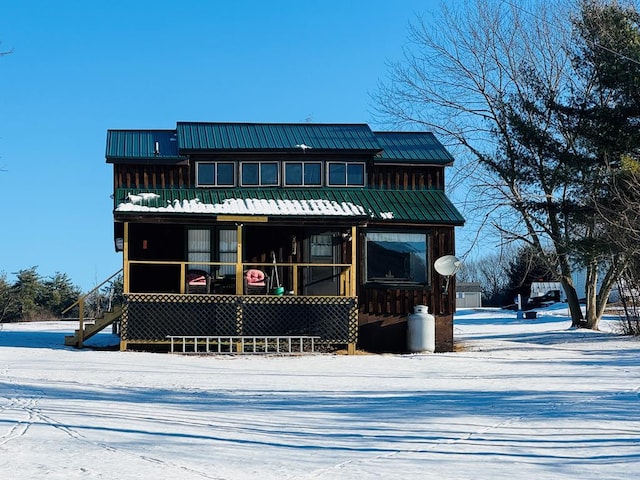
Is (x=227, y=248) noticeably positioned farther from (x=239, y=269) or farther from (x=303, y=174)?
(x=303, y=174)

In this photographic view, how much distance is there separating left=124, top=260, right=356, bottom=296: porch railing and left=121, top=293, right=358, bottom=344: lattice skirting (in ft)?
1.10

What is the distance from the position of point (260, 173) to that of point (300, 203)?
1712 mm

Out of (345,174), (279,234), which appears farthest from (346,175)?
(279,234)

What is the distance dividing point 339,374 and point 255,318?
15.7 ft

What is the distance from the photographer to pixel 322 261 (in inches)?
862

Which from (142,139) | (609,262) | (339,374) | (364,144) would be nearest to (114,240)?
(142,139)

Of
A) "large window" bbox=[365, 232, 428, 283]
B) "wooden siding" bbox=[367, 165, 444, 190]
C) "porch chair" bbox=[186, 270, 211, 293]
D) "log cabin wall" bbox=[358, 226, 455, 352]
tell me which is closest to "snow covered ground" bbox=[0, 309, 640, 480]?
"porch chair" bbox=[186, 270, 211, 293]

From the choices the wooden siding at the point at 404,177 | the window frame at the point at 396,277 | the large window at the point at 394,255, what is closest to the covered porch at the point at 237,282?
the window frame at the point at 396,277

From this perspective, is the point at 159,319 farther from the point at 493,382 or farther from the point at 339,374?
the point at 493,382

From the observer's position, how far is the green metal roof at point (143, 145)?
71.2 feet

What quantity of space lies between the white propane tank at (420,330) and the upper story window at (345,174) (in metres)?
3.70

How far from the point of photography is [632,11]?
79.1 feet

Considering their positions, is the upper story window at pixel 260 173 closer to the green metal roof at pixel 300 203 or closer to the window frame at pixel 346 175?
the green metal roof at pixel 300 203

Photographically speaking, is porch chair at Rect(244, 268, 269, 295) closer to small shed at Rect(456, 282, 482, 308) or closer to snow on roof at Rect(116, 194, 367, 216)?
snow on roof at Rect(116, 194, 367, 216)
